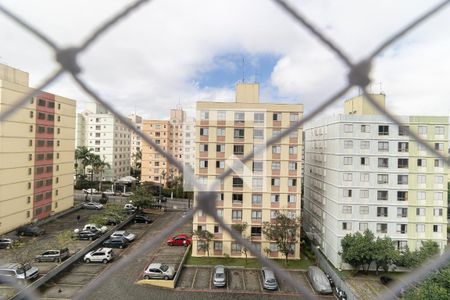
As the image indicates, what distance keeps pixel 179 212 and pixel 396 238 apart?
20.8ft

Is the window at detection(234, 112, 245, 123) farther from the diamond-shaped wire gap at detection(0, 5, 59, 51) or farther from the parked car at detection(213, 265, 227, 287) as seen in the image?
the diamond-shaped wire gap at detection(0, 5, 59, 51)

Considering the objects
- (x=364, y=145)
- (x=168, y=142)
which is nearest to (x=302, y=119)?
(x=364, y=145)

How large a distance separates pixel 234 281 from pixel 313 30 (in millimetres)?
A: 5599

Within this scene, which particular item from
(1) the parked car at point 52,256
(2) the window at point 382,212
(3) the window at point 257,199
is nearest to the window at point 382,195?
(2) the window at point 382,212

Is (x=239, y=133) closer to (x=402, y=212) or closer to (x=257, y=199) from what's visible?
(x=257, y=199)

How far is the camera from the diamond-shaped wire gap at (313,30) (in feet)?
1.30

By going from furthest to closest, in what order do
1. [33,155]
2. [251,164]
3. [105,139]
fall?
1. [105,139]
2. [33,155]
3. [251,164]

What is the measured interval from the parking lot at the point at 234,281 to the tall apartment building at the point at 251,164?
0.69m

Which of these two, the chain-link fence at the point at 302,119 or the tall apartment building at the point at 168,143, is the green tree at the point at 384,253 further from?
the tall apartment building at the point at 168,143

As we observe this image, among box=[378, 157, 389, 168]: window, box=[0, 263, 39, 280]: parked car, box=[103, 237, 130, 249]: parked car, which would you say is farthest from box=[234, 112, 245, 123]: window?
box=[0, 263, 39, 280]: parked car

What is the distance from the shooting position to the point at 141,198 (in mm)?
9477

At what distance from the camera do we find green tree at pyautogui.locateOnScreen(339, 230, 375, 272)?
5801 mm

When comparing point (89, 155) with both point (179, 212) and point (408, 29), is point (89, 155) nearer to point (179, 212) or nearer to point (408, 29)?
point (179, 212)

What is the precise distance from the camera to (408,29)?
15.6 inches
